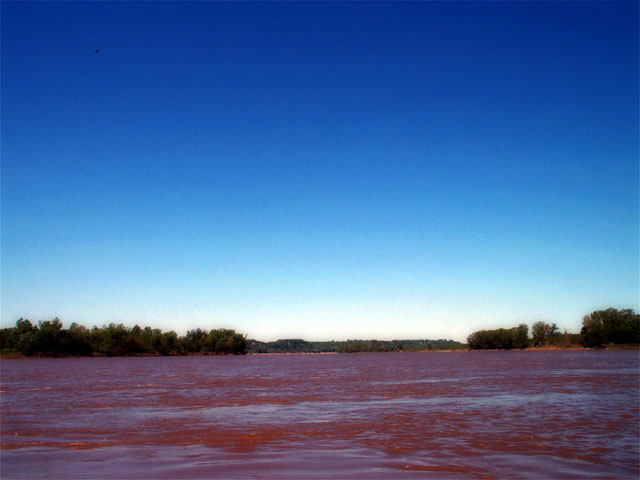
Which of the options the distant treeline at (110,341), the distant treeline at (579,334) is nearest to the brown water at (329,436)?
the distant treeline at (110,341)

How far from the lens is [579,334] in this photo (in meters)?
139

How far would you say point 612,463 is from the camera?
983cm

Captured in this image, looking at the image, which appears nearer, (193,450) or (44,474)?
(44,474)

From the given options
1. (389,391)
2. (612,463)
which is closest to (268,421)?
(612,463)

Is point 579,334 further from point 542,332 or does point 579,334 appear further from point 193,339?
point 193,339

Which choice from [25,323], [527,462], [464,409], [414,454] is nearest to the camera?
[527,462]

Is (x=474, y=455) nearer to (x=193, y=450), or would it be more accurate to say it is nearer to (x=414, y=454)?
(x=414, y=454)

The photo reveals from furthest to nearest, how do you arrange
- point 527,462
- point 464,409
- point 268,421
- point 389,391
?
point 389,391, point 464,409, point 268,421, point 527,462

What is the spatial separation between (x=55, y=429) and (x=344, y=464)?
31.8ft

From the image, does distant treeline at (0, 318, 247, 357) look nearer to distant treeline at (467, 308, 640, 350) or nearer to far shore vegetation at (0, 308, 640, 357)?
far shore vegetation at (0, 308, 640, 357)

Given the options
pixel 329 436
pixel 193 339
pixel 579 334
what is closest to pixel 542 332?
pixel 579 334

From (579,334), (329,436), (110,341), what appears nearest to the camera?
(329,436)

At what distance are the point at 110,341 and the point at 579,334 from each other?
128 metres

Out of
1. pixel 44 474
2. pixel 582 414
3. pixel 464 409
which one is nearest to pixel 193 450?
pixel 44 474
